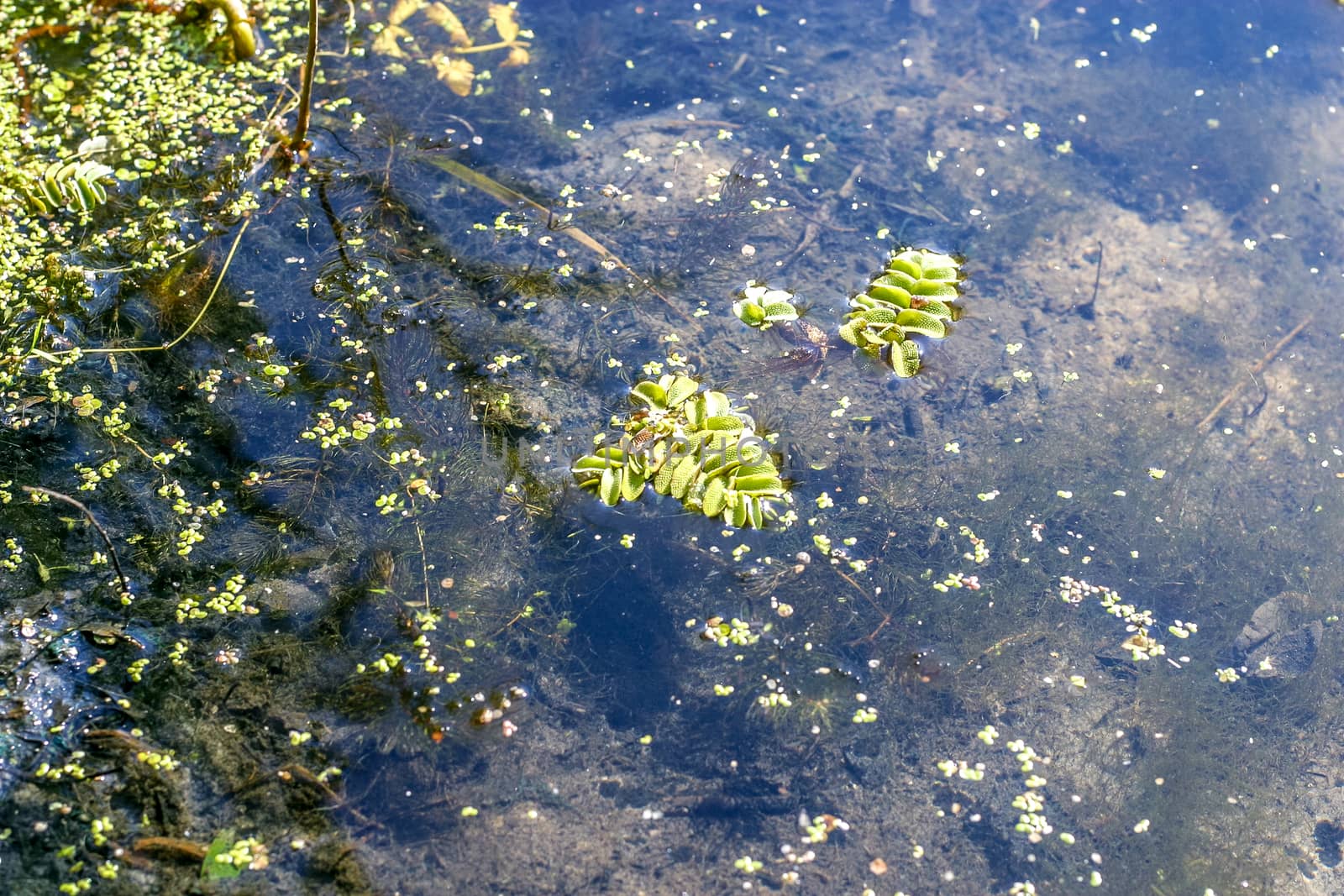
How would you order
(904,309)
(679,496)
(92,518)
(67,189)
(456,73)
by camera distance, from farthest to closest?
(456,73)
(904,309)
(67,189)
(679,496)
(92,518)

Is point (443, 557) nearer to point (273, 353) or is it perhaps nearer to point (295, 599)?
point (295, 599)

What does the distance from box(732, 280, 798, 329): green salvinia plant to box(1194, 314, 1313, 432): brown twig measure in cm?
153

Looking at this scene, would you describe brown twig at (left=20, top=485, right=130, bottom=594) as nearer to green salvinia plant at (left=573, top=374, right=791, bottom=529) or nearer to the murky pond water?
the murky pond water

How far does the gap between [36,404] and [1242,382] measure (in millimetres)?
4195

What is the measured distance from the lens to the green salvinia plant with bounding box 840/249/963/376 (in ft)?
11.5

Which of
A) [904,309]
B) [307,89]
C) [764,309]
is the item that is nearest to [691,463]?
[764,309]

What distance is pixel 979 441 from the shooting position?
3.35m

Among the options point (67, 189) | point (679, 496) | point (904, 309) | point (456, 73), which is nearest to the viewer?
point (679, 496)

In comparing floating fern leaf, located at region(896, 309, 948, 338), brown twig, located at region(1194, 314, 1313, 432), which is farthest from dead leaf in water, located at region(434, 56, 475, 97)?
brown twig, located at region(1194, 314, 1313, 432)

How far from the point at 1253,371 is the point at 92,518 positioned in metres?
4.00

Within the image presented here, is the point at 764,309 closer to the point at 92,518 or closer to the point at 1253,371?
the point at 1253,371

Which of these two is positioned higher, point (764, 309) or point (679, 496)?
point (764, 309)

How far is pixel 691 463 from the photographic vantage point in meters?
3.01

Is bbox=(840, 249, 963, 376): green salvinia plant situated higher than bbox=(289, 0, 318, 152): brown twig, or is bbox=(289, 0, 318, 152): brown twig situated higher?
bbox=(289, 0, 318, 152): brown twig
